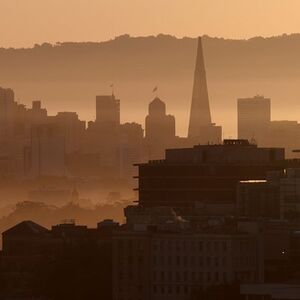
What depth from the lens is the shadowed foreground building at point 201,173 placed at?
184125 millimetres

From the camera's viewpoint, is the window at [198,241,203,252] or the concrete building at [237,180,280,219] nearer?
the window at [198,241,203,252]

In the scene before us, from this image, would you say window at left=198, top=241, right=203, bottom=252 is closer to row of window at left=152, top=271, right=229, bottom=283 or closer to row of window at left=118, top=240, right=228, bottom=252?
row of window at left=118, top=240, right=228, bottom=252

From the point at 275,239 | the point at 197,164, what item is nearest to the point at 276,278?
the point at 275,239

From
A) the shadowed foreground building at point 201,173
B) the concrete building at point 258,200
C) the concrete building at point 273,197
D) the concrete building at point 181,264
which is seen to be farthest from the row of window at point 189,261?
the shadowed foreground building at point 201,173

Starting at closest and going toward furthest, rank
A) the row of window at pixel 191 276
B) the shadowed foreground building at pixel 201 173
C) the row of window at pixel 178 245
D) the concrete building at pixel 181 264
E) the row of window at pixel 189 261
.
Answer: the row of window at pixel 191 276 → the concrete building at pixel 181 264 → the row of window at pixel 189 261 → the row of window at pixel 178 245 → the shadowed foreground building at pixel 201 173

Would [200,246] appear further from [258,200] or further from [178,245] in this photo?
[258,200]

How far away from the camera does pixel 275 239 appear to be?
149125 mm

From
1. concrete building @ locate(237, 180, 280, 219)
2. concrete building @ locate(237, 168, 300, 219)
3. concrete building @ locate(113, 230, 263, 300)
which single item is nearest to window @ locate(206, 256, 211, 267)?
concrete building @ locate(113, 230, 263, 300)

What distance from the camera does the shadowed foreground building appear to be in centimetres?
18412

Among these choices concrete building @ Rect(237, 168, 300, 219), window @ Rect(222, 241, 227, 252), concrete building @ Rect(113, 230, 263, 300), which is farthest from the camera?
concrete building @ Rect(237, 168, 300, 219)

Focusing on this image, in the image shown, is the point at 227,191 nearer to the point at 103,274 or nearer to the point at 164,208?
the point at 164,208

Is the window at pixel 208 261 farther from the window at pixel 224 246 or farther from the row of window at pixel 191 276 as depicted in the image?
the window at pixel 224 246

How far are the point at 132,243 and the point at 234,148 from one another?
4693 cm

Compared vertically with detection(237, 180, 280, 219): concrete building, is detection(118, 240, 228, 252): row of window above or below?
below
